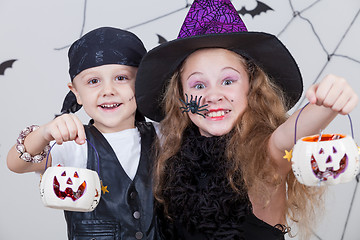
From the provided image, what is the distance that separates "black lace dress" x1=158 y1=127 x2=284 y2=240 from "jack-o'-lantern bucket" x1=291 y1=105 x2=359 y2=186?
40 cm

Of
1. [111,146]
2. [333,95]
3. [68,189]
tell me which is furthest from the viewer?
[111,146]

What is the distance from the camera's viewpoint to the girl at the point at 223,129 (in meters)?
1.68

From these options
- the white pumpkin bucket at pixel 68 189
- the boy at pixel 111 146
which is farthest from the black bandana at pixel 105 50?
the white pumpkin bucket at pixel 68 189

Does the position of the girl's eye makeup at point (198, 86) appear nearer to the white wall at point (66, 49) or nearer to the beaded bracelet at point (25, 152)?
the beaded bracelet at point (25, 152)

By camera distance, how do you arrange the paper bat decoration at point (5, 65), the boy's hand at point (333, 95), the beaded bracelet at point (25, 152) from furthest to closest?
1. the paper bat decoration at point (5, 65)
2. the beaded bracelet at point (25, 152)
3. the boy's hand at point (333, 95)

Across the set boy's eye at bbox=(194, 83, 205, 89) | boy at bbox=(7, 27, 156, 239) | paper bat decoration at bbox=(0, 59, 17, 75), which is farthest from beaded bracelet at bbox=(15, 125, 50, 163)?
paper bat decoration at bbox=(0, 59, 17, 75)

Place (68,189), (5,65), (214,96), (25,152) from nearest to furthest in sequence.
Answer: (68,189) < (25,152) < (214,96) < (5,65)

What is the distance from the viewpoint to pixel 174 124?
1928 millimetres

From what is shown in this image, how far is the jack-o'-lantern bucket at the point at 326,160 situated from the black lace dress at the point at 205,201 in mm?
395

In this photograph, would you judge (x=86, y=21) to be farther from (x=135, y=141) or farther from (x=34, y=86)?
(x=135, y=141)

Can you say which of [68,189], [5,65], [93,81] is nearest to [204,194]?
[68,189]

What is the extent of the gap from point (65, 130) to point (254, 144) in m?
0.59

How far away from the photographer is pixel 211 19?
1785mm

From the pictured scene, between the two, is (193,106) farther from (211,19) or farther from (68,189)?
(68,189)
